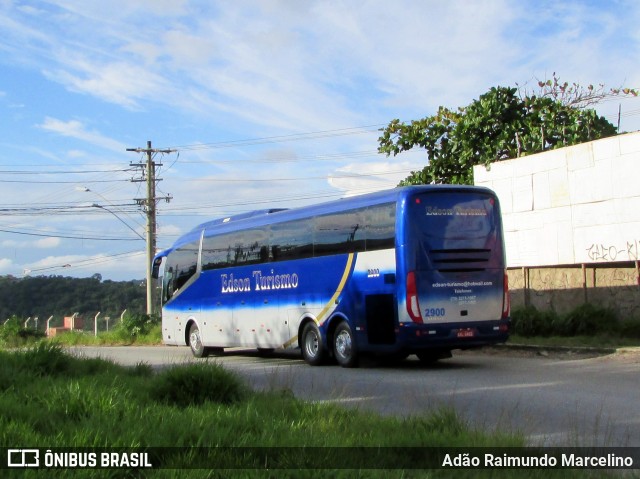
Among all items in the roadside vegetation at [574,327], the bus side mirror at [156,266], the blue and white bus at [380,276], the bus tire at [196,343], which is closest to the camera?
the blue and white bus at [380,276]

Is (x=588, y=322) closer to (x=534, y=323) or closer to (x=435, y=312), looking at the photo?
(x=534, y=323)

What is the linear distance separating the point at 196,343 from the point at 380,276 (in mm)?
9354

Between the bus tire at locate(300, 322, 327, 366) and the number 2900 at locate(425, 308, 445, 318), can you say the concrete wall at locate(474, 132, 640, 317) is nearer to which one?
the number 2900 at locate(425, 308, 445, 318)

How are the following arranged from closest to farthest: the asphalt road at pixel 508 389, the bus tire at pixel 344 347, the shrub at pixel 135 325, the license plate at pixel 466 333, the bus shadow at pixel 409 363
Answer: the asphalt road at pixel 508 389 → the license plate at pixel 466 333 → the bus shadow at pixel 409 363 → the bus tire at pixel 344 347 → the shrub at pixel 135 325

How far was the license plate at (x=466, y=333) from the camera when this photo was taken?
53.1ft

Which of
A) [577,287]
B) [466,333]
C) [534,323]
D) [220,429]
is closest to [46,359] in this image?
[220,429]

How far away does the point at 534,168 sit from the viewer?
24969mm

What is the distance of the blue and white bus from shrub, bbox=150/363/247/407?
6.13 metres

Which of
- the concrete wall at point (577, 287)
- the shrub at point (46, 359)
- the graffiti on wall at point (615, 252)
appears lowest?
the shrub at point (46, 359)

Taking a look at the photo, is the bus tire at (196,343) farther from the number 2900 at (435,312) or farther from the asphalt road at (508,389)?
the number 2900 at (435,312)

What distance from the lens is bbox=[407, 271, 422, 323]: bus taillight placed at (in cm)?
1578

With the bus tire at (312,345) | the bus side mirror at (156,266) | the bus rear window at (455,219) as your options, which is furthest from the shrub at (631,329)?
the bus side mirror at (156,266)

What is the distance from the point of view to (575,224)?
23.4 meters

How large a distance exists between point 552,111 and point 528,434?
23386 mm
